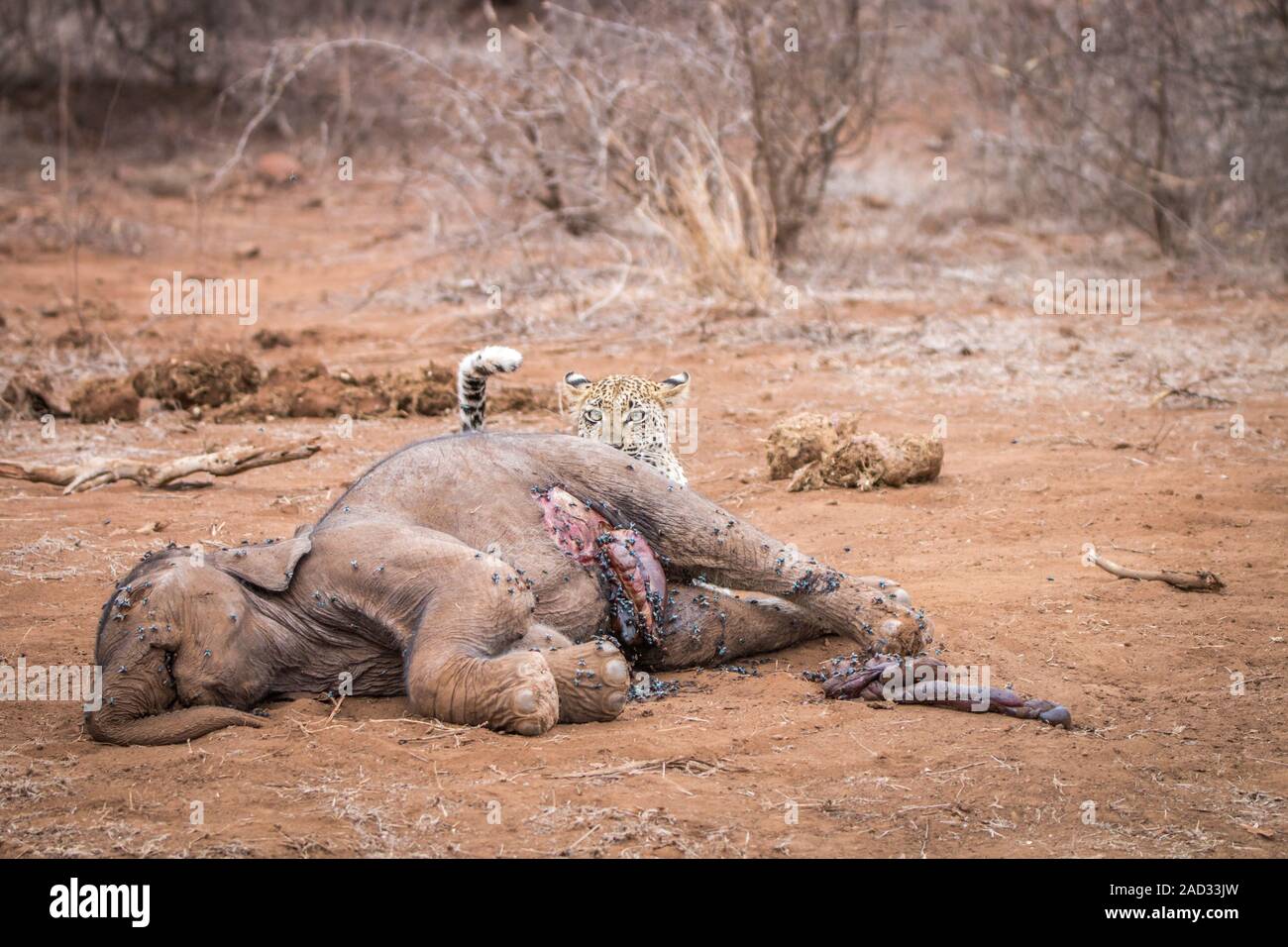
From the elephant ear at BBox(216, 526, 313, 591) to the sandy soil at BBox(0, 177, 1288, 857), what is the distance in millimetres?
340

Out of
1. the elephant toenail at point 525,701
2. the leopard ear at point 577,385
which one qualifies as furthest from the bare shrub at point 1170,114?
the elephant toenail at point 525,701

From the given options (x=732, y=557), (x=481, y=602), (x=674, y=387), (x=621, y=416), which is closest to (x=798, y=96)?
(x=674, y=387)

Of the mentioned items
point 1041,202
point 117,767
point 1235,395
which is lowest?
point 117,767

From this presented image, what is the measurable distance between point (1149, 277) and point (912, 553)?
8.24 m

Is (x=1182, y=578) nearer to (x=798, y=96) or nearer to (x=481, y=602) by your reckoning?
(x=481, y=602)

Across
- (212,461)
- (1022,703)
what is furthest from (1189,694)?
(212,461)

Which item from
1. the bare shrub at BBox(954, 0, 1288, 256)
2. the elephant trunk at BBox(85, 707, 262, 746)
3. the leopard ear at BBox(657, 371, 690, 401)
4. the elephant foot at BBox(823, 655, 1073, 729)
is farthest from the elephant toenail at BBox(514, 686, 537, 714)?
the bare shrub at BBox(954, 0, 1288, 256)

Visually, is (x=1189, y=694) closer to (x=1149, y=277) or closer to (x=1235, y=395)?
(x=1235, y=395)

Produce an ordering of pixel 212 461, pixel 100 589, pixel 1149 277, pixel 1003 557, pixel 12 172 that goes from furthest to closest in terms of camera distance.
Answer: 1. pixel 12 172
2. pixel 1149 277
3. pixel 212 461
4. pixel 1003 557
5. pixel 100 589

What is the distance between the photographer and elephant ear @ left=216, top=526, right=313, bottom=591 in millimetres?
3748

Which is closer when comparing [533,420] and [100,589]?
[100,589]

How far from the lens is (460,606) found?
356 cm

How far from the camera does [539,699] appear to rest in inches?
138

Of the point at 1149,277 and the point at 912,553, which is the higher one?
the point at 1149,277
